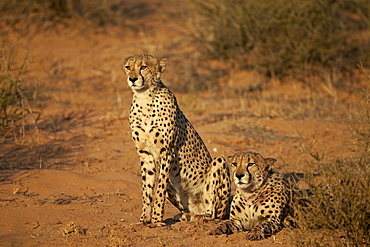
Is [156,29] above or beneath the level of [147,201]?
above

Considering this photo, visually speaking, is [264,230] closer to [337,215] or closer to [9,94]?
[337,215]

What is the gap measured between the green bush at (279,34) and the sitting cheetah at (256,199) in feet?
21.1

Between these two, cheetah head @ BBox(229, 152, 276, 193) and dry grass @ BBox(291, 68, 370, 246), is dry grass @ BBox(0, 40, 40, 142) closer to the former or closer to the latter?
cheetah head @ BBox(229, 152, 276, 193)

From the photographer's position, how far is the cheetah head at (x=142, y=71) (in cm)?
493

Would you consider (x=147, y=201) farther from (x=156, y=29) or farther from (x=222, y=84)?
(x=156, y=29)

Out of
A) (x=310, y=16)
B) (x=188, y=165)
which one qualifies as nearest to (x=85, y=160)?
(x=188, y=165)

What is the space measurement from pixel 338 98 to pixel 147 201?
6.59 meters

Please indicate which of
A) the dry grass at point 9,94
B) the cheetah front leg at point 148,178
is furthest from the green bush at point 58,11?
the cheetah front leg at point 148,178

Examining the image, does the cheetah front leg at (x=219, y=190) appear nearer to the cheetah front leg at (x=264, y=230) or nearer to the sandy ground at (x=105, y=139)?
the sandy ground at (x=105, y=139)

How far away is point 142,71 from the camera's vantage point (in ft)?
16.4

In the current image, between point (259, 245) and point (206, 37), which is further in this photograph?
point (206, 37)

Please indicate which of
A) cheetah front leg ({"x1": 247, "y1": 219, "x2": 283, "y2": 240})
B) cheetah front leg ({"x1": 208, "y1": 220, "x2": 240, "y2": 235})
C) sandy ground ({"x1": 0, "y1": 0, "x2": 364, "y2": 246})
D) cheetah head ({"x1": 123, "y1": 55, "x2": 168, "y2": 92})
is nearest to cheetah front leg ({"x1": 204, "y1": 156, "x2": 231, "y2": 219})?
sandy ground ({"x1": 0, "y1": 0, "x2": 364, "y2": 246})

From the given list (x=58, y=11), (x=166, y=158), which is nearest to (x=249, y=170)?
(x=166, y=158)

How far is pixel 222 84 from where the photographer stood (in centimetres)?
1163
